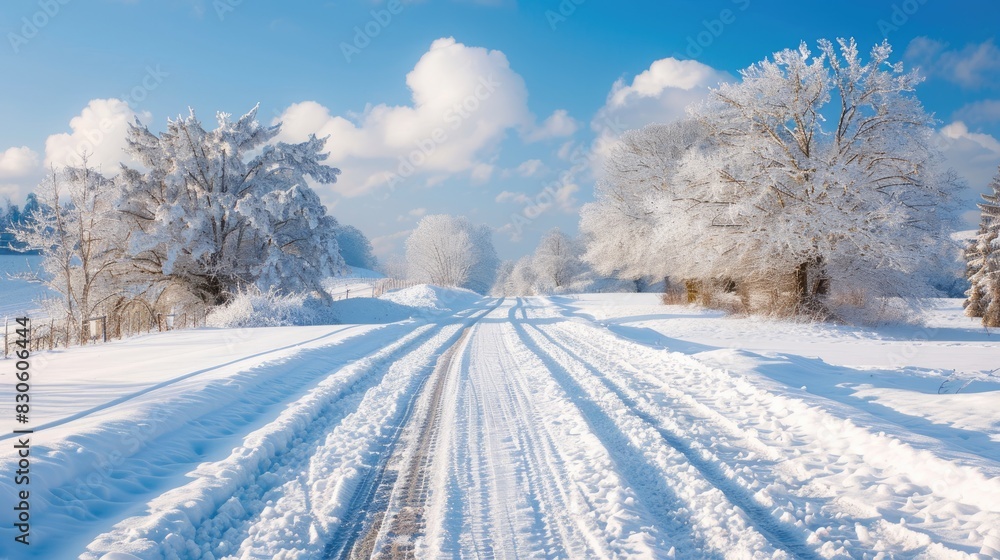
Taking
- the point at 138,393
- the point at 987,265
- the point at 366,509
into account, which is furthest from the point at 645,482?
the point at 987,265

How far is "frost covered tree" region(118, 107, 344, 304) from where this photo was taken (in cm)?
2247

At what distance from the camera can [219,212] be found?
2309 cm

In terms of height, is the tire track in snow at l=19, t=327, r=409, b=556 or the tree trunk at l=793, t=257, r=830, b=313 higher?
the tree trunk at l=793, t=257, r=830, b=313

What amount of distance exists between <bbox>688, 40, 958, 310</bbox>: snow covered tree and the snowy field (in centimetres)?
738

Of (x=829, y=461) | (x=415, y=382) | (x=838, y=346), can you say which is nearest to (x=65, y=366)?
(x=415, y=382)

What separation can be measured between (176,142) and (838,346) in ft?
88.8

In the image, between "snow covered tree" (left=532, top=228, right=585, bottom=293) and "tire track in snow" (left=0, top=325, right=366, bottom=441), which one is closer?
"tire track in snow" (left=0, top=325, right=366, bottom=441)

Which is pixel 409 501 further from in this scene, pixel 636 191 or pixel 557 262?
pixel 557 262

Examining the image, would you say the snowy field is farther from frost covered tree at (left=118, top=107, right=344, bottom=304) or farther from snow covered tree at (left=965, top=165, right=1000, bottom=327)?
snow covered tree at (left=965, top=165, right=1000, bottom=327)

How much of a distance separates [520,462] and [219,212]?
23.3 metres

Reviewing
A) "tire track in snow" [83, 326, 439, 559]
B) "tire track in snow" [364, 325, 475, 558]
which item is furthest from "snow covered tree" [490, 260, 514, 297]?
"tire track in snow" [364, 325, 475, 558]

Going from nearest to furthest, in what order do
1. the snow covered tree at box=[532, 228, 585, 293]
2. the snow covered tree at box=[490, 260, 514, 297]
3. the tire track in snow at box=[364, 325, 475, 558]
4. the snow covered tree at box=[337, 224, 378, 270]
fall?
the tire track in snow at box=[364, 325, 475, 558], the snow covered tree at box=[532, 228, 585, 293], the snow covered tree at box=[490, 260, 514, 297], the snow covered tree at box=[337, 224, 378, 270]

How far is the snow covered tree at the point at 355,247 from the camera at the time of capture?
10025cm

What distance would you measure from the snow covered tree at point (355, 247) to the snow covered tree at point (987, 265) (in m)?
90.7
